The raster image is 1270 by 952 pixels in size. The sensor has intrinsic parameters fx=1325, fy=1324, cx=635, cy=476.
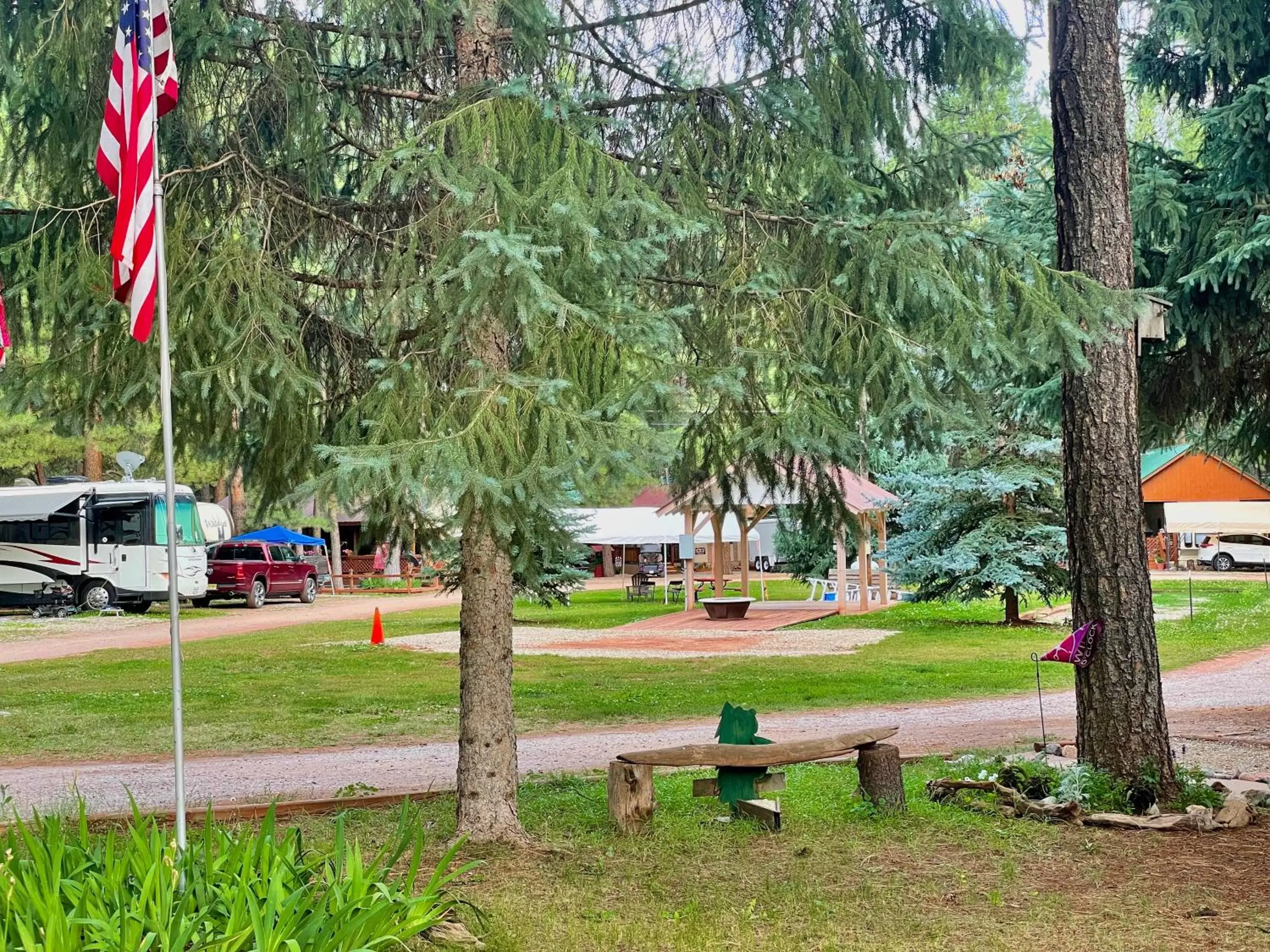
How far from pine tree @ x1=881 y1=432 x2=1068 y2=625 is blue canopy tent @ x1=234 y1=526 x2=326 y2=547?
1833cm

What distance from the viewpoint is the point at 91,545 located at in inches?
1141

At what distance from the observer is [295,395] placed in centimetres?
607

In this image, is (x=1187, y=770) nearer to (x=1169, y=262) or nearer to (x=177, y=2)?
(x=1169, y=262)

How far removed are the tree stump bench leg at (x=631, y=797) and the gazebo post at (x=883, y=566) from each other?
1717 cm

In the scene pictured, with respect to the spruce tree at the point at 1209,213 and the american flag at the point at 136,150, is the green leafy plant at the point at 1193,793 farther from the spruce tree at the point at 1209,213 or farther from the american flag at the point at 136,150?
the american flag at the point at 136,150

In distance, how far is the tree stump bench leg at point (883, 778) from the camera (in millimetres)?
7273

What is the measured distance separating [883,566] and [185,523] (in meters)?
15.2

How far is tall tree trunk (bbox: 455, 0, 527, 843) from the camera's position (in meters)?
6.54

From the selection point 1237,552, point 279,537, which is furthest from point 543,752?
point 1237,552

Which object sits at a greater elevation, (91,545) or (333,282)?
(333,282)

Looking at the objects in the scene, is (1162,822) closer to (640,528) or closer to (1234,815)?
(1234,815)

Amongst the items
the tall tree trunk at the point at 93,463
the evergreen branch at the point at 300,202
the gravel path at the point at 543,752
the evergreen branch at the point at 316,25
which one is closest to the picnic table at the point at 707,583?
the tall tree trunk at the point at 93,463

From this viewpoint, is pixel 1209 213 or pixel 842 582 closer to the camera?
pixel 1209 213

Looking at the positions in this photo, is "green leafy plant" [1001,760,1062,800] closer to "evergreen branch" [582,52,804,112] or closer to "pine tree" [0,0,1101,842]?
"pine tree" [0,0,1101,842]
